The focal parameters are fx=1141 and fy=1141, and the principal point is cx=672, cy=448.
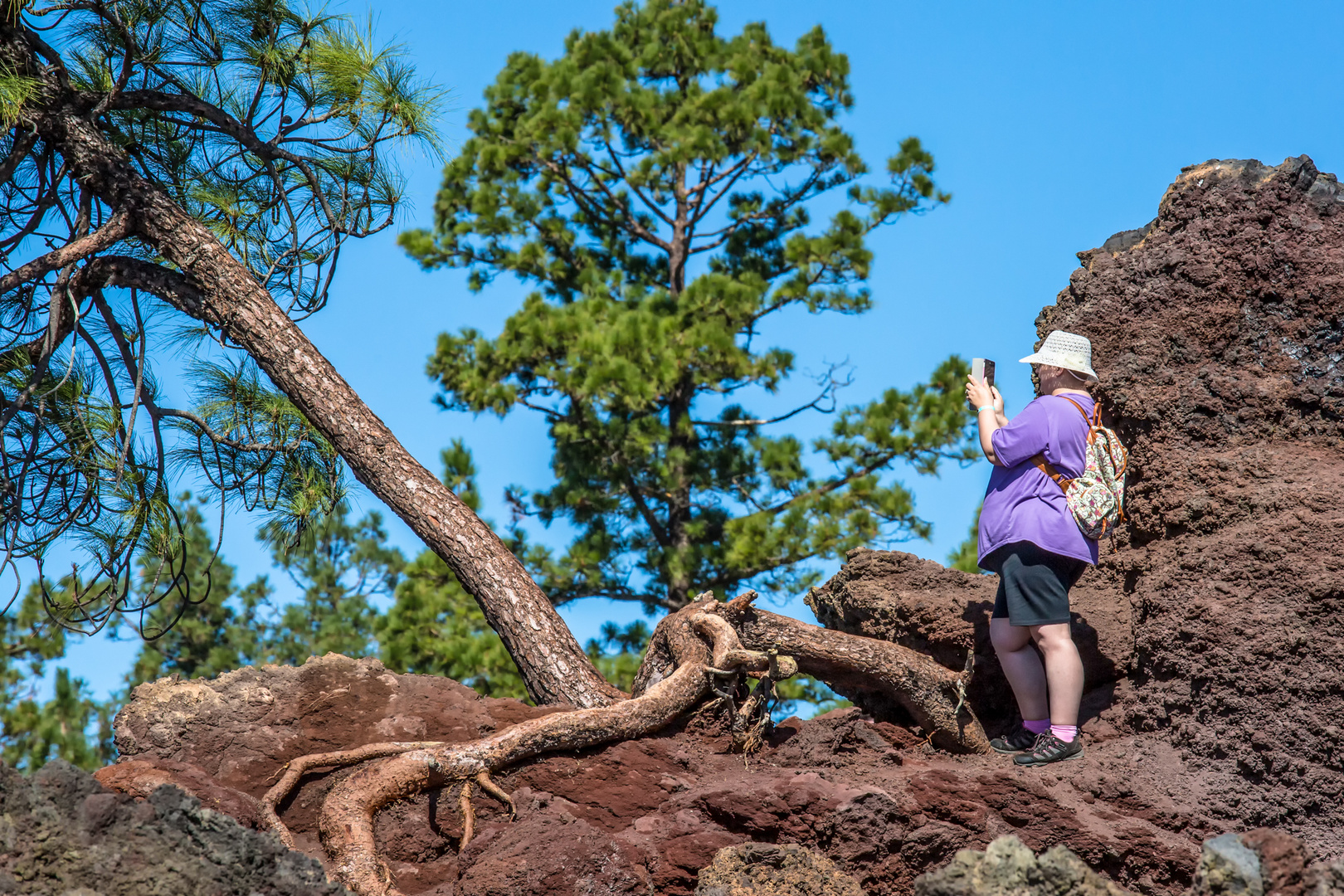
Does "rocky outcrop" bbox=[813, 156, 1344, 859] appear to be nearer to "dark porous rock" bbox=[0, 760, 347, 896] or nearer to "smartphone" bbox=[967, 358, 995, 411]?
"smartphone" bbox=[967, 358, 995, 411]

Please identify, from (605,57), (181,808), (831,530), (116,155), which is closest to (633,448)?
(831,530)

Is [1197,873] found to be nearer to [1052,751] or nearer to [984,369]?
[1052,751]

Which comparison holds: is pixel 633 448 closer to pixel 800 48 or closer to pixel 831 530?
pixel 831 530

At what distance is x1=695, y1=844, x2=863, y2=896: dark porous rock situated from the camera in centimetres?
324

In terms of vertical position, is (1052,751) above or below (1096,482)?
below

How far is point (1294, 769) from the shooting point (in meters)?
3.70

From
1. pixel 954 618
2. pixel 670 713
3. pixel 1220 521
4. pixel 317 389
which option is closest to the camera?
pixel 1220 521

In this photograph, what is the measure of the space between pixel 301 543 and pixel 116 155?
2314mm

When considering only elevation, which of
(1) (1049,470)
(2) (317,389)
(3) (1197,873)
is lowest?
(3) (1197,873)

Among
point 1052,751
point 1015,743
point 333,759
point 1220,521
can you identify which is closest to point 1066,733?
point 1052,751

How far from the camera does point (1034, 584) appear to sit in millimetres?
3990

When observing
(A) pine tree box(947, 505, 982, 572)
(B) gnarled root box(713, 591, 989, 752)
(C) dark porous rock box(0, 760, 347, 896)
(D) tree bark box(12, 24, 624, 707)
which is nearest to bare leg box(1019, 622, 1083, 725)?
(B) gnarled root box(713, 591, 989, 752)

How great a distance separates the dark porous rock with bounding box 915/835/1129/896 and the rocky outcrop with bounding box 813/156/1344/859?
4.36ft

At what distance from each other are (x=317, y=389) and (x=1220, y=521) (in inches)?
161
